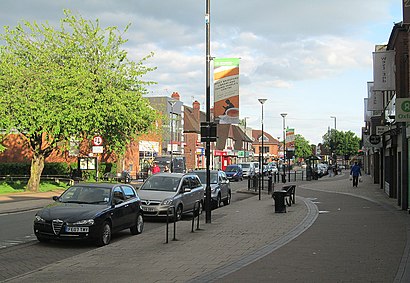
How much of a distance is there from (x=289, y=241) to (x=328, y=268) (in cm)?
319

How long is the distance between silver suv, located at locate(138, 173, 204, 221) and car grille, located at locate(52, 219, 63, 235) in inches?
210

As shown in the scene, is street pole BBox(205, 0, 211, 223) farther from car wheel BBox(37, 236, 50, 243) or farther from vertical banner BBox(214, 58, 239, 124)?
car wheel BBox(37, 236, 50, 243)

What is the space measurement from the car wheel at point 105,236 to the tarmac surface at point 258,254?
23 cm

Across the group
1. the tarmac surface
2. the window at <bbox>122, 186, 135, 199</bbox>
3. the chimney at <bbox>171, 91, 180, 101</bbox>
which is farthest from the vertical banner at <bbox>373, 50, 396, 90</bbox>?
the chimney at <bbox>171, 91, 180, 101</bbox>

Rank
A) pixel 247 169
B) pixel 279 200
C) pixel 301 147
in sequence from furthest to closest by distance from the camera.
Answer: pixel 301 147 → pixel 247 169 → pixel 279 200

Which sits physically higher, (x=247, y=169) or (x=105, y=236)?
(x=247, y=169)

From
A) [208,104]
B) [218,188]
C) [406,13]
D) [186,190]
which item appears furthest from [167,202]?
[406,13]

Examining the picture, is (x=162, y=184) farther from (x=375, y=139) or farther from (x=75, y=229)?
(x=375, y=139)

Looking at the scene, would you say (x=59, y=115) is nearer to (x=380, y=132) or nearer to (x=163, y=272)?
(x=380, y=132)

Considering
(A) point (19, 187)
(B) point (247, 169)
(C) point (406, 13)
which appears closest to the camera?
(C) point (406, 13)

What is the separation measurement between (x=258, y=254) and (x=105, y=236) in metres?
3.86

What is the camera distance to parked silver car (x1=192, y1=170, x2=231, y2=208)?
23438 millimetres

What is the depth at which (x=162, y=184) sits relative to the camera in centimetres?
1898

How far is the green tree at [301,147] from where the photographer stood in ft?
484
